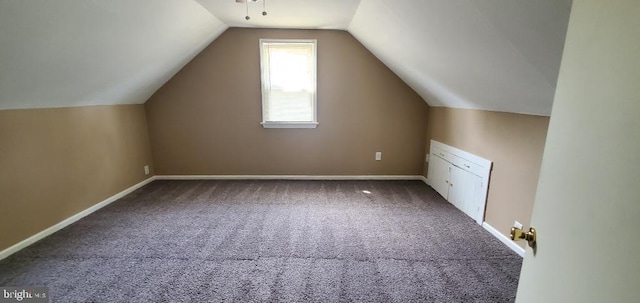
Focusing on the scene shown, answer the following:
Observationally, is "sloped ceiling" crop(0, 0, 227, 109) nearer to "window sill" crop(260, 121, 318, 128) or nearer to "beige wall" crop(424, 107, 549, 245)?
"window sill" crop(260, 121, 318, 128)

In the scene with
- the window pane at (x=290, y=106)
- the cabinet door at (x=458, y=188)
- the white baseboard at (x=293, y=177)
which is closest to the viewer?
the cabinet door at (x=458, y=188)

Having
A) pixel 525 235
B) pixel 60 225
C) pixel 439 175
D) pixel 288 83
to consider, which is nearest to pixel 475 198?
pixel 439 175

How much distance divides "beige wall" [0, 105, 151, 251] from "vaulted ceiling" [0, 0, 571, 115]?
0.15 m

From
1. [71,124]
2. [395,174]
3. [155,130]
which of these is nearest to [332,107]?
[395,174]

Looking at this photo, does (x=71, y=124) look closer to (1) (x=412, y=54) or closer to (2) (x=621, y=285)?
(1) (x=412, y=54)

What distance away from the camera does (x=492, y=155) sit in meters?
2.44

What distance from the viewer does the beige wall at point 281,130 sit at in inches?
142

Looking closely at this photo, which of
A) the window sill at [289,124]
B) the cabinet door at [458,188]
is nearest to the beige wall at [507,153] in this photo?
the cabinet door at [458,188]

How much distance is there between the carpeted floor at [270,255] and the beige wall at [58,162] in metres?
0.21

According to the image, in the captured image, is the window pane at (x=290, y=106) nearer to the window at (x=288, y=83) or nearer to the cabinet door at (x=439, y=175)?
the window at (x=288, y=83)

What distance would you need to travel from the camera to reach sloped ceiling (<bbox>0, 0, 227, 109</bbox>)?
157cm

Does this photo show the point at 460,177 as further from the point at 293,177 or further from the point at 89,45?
the point at 89,45

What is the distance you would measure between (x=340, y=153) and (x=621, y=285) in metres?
3.43

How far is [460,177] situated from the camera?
295cm
